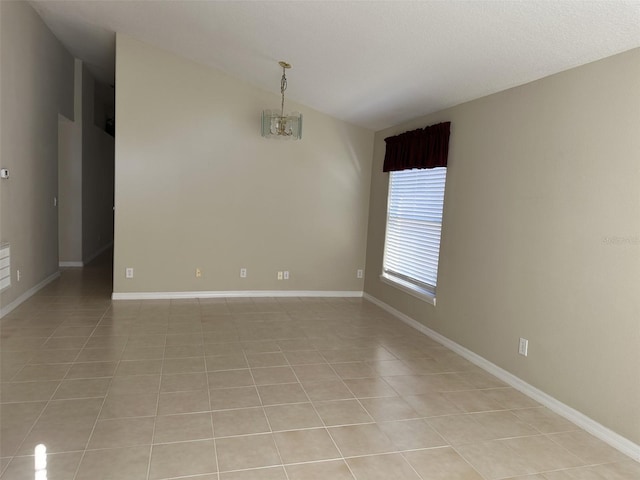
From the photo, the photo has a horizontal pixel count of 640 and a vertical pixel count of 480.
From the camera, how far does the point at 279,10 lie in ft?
11.0

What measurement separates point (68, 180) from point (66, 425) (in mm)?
5603

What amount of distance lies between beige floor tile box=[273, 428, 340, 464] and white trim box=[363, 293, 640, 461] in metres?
1.56

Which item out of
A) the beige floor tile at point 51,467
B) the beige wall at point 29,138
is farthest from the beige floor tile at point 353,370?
A: the beige wall at point 29,138

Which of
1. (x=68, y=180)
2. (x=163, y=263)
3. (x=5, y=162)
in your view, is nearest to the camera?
(x=5, y=162)

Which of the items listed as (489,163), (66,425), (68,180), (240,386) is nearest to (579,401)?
(489,163)

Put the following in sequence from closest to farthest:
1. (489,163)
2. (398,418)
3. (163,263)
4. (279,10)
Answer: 1. (398,418)
2. (279,10)
3. (489,163)
4. (163,263)

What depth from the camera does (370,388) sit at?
10.1 feet

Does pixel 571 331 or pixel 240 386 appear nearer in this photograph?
pixel 571 331

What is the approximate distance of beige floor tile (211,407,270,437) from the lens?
94.9 inches

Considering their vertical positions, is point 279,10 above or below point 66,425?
above

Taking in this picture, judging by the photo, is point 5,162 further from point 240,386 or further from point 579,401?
point 579,401

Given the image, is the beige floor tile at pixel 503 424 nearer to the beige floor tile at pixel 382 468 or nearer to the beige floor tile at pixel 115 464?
the beige floor tile at pixel 382 468

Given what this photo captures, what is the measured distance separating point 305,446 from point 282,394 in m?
0.63

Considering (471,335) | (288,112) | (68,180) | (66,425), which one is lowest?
(66,425)
